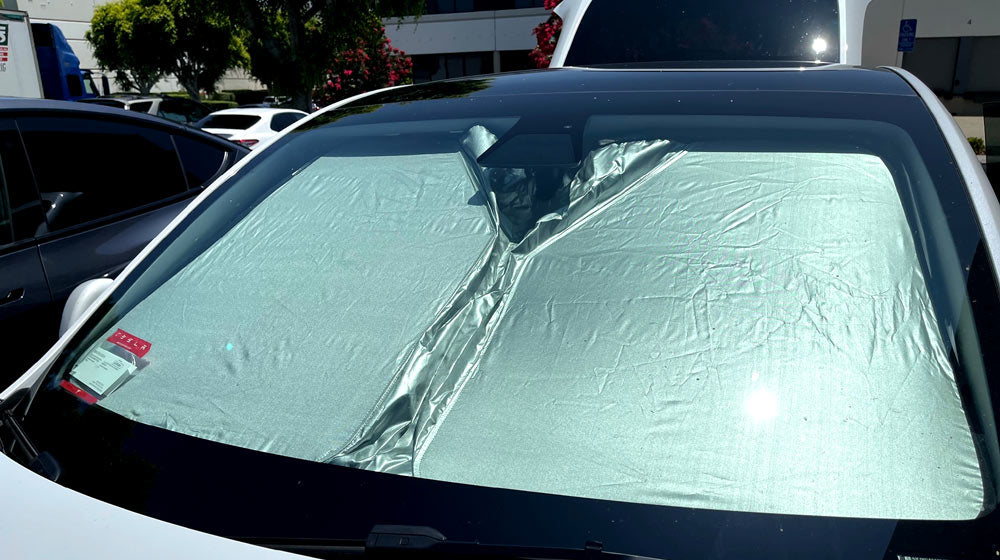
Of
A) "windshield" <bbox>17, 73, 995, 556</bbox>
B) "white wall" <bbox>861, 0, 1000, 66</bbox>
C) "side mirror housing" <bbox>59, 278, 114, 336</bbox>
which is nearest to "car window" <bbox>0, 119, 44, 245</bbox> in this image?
"side mirror housing" <bbox>59, 278, 114, 336</bbox>

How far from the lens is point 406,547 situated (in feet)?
3.36

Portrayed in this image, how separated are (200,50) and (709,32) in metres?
27.4

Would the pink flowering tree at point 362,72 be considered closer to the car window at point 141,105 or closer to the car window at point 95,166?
the car window at point 141,105

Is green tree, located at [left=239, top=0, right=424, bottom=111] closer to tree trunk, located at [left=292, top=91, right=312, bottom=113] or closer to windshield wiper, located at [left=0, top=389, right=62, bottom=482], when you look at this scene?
tree trunk, located at [left=292, top=91, right=312, bottom=113]

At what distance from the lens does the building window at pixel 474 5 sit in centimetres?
3067

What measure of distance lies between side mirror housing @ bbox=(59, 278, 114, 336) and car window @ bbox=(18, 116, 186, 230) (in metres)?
1.58

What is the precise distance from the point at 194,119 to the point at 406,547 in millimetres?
17884

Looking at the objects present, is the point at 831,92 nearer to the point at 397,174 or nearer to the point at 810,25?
the point at 397,174

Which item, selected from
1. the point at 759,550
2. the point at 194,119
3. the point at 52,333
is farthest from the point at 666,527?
the point at 194,119

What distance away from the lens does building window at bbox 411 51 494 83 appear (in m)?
32.7

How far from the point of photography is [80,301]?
5.93 ft

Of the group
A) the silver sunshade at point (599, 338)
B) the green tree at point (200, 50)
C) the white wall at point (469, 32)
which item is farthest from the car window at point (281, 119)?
the white wall at point (469, 32)

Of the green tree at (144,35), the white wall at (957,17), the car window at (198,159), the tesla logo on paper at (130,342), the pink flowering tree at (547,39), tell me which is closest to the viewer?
the tesla logo on paper at (130,342)

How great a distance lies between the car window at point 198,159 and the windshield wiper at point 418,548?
3.23 m
